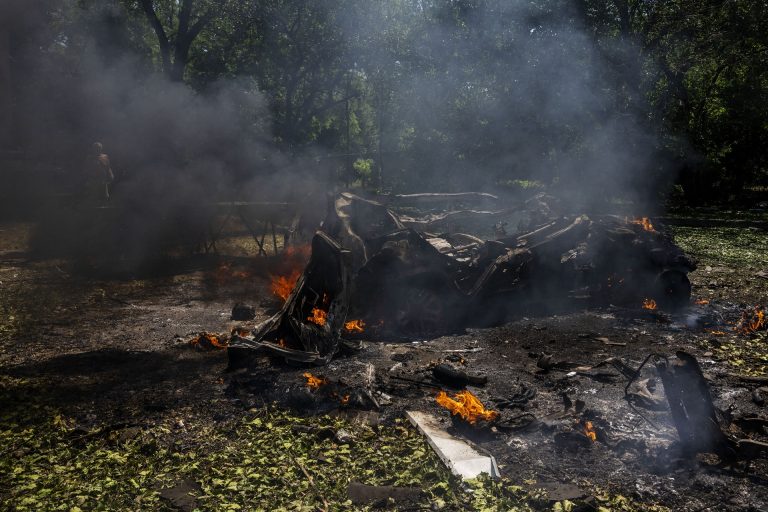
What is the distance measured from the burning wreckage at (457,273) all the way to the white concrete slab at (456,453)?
204 cm

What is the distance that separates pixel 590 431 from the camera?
16.0ft

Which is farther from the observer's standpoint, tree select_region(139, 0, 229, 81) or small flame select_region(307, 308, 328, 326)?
tree select_region(139, 0, 229, 81)

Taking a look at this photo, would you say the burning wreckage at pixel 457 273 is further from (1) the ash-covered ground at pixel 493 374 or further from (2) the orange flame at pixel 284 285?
(1) the ash-covered ground at pixel 493 374

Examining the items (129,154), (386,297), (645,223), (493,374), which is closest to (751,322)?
(645,223)

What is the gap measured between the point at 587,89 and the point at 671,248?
15228 mm

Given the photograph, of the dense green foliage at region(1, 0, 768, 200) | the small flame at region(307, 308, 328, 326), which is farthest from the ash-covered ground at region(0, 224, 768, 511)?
the dense green foliage at region(1, 0, 768, 200)

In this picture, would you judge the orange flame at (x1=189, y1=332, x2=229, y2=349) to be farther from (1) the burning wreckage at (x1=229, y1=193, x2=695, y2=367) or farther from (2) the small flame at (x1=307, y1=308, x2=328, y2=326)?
(2) the small flame at (x1=307, y1=308, x2=328, y2=326)

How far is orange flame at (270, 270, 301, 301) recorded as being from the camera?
9.49 meters

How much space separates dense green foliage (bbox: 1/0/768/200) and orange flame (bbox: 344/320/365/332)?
40.2ft

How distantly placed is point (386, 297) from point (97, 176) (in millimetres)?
10801

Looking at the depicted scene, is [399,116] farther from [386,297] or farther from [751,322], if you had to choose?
[751,322]

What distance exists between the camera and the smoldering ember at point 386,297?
4.46m

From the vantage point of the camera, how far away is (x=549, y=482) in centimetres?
428

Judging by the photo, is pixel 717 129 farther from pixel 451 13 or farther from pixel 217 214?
pixel 217 214
